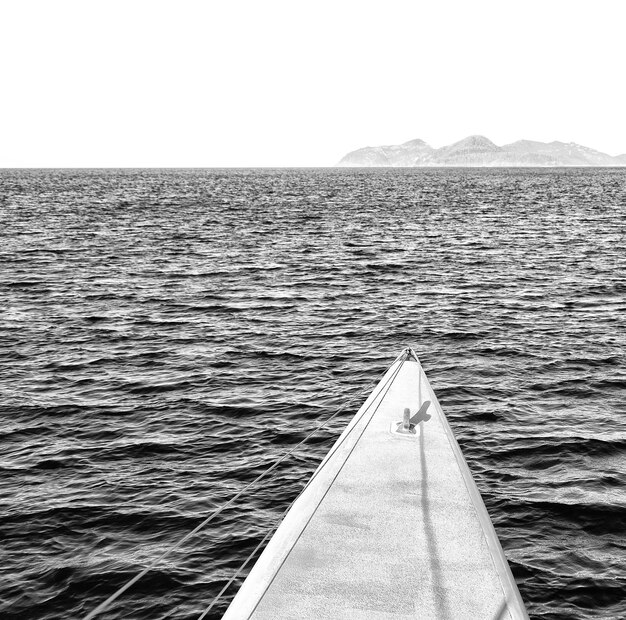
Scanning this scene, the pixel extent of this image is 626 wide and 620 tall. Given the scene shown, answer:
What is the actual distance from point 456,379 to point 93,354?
11005 millimetres

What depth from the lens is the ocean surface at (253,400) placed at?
9875mm

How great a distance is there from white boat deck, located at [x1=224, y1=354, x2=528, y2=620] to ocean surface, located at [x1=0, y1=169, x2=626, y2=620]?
229 centimetres

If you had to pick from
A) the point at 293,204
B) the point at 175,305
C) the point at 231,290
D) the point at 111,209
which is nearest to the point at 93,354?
the point at 175,305

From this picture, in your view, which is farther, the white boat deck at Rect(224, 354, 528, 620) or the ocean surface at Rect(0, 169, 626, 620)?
the ocean surface at Rect(0, 169, 626, 620)

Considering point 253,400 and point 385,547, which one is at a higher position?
point 385,547

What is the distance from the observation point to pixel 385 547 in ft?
22.9

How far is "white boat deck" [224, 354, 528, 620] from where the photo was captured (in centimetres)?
600

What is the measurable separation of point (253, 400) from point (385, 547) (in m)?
9.75

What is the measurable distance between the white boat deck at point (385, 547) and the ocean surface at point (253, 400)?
229 cm

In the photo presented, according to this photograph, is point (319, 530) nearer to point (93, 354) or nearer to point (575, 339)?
point (93, 354)

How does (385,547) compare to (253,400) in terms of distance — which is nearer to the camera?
(385,547)

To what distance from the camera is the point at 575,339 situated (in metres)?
21.9

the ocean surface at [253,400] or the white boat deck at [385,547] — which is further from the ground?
the white boat deck at [385,547]

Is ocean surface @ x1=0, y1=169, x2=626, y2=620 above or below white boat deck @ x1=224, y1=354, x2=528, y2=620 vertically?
below
